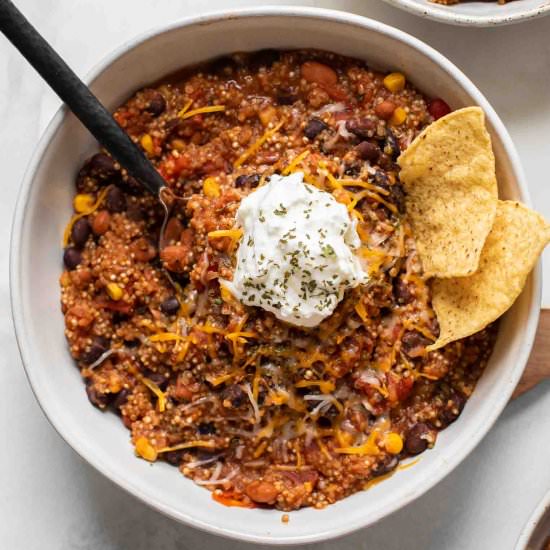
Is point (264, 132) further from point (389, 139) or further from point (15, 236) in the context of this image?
point (15, 236)

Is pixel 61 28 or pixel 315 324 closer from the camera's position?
pixel 315 324

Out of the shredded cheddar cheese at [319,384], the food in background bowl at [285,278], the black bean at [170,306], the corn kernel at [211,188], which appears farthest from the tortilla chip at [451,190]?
the black bean at [170,306]

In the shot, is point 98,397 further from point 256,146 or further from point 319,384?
point 256,146

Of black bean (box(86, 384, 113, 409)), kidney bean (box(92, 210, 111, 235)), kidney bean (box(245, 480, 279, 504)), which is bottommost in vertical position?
kidney bean (box(245, 480, 279, 504))

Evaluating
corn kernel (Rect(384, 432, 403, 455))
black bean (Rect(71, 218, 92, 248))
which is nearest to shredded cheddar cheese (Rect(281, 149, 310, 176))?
black bean (Rect(71, 218, 92, 248))

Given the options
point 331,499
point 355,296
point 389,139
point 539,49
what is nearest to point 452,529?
point 331,499

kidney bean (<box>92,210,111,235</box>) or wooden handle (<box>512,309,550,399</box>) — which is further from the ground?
kidney bean (<box>92,210,111,235</box>)

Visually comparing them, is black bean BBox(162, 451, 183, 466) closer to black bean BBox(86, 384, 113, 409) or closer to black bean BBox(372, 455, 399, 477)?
black bean BBox(86, 384, 113, 409)
